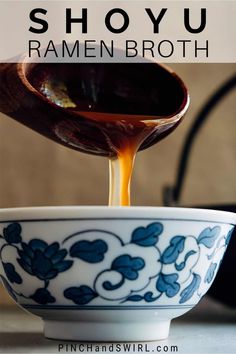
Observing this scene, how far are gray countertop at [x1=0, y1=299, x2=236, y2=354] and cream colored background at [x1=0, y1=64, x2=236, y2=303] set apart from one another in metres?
0.41

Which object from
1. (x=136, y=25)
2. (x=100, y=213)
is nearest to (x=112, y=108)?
(x=100, y=213)

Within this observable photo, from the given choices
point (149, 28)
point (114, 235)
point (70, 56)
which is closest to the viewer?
point (114, 235)

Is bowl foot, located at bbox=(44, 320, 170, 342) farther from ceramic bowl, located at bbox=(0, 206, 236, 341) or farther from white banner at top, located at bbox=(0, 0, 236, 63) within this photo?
white banner at top, located at bbox=(0, 0, 236, 63)

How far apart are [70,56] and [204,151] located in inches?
20.3

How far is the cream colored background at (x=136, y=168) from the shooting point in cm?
89

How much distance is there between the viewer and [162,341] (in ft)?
1.16

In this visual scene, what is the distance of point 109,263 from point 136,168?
595 millimetres

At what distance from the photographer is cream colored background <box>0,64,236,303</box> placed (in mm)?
894

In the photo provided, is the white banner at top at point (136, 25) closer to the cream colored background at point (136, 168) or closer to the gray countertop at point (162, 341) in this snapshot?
the cream colored background at point (136, 168)

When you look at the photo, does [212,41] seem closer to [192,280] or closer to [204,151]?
[204,151]

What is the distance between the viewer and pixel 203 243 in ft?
1.13

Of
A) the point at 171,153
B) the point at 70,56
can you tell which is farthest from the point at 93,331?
the point at 171,153

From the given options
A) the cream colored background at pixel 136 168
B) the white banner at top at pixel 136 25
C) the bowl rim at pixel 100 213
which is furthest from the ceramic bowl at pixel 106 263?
the cream colored background at pixel 136 168

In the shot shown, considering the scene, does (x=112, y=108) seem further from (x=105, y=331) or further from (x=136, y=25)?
(x=136, y=25)
